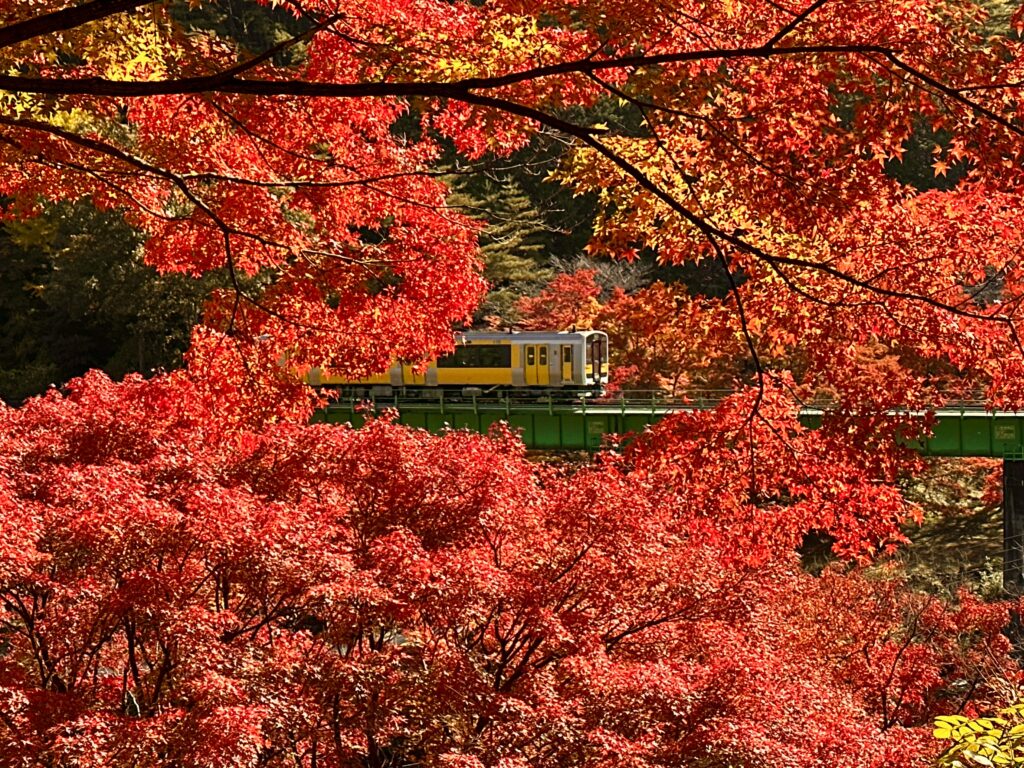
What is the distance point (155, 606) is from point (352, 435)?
12.7ft

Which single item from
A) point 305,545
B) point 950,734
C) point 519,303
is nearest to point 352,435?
point 305,545

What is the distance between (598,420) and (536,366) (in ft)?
17.2

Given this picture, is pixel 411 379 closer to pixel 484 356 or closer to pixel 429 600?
pixel 484 356

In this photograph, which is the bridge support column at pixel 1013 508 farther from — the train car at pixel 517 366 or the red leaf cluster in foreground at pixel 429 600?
the red leaf cluster in foreground at pixel 429 600

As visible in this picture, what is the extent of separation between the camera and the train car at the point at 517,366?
2888 centimetres

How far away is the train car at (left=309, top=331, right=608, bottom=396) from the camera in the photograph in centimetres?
2888

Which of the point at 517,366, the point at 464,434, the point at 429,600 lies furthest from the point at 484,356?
the point at 429,600

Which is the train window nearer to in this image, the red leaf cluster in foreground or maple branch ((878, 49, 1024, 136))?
the red leaf cluster in foreground

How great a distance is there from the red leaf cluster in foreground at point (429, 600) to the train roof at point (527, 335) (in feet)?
53.6

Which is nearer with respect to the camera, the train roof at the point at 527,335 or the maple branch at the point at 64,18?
the maple branch at the point at 64,18

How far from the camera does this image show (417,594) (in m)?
9.51

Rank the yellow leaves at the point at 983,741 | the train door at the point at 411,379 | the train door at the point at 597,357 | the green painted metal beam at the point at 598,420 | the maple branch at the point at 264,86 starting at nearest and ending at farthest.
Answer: the yellow leaves at the point at 983,741 < the maple branch at the point at 264,86 < the green painted metal beam at the point at 598,420 < the train door at the point at 597,357 < the train door at the point at 411,379

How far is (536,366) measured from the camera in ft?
96.5

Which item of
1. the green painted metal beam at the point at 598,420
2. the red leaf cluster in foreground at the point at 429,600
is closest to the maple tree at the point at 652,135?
the red leaf cluster in foreground at the point at 429,600
